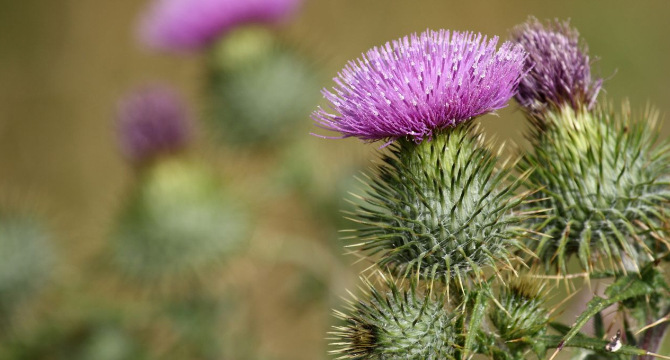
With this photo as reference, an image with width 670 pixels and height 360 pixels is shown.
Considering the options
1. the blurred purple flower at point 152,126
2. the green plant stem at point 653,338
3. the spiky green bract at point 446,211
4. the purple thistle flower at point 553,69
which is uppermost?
the blurred purple flower at point 152,126

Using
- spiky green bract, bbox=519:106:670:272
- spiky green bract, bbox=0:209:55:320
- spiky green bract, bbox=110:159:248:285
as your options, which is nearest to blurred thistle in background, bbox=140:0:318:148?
spiky green bract, bbox=110:159:248:285

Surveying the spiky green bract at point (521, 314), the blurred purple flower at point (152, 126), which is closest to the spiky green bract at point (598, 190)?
the spiky green bract at point (521, 314)

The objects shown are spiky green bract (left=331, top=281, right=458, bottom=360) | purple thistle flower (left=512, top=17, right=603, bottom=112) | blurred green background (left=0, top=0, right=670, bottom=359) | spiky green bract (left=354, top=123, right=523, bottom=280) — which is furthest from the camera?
blurred green background (left=0, top=0, right=670, bottom=359)

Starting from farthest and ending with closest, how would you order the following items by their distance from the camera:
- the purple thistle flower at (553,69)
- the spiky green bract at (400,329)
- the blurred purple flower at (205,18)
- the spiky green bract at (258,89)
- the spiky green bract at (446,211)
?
1. the blurred purple flower at (205,18)
2. the spiky green bract at (258,89)
3. the purple thistle flower at (553,69)
4. the spiky green bract at (446,211)
5. the spiky green bract at (400,329)

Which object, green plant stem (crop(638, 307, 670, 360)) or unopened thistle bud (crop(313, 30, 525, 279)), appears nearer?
unopened thistle bud (crop(313, 30, 525, 279))

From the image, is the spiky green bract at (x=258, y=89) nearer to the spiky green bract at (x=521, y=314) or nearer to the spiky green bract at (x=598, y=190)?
the spiky green bract at (x=598, y=190)

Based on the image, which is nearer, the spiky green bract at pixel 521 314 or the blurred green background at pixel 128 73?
the spiky green bract at pixel 521 314

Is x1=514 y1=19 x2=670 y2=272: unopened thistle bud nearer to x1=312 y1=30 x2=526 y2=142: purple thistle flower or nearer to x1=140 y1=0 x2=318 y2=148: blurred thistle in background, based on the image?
x1=312 y1=30 x2=526 y2=142: purple thistle flower

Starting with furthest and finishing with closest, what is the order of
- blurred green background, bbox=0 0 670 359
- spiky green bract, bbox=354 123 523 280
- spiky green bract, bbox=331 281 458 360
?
blurred green background, bbox=0 0 670 359 < spiky green bract, bbox=354 123 523 280 < spiky green bract, bbox=331 281 458 360

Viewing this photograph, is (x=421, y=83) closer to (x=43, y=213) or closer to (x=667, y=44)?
(x=43, y=213)
